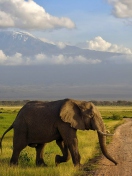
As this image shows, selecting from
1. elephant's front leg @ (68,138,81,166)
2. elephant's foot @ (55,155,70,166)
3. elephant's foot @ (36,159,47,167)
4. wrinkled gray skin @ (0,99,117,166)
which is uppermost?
wrinkled gray skin @ (0,99,117,166)

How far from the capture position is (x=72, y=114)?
593 inches

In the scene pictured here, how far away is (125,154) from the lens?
774 inches

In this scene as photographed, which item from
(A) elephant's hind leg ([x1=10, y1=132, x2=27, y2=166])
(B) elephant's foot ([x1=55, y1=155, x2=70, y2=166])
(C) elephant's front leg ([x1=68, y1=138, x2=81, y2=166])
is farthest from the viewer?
(B) elephant's foot ([x1=55, y1=155, x2=70, y2=166])

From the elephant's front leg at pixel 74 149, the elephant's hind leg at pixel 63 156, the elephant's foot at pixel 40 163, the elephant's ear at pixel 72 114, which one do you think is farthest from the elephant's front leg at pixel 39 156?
the elephant's ear at pixel 72 114

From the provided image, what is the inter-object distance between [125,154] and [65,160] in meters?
4.95

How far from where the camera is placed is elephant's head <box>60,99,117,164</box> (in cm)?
1484

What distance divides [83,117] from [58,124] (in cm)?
96

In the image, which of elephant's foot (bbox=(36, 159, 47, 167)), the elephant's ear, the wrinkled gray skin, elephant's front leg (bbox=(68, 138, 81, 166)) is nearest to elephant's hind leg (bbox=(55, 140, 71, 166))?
the wrinkled gray skin

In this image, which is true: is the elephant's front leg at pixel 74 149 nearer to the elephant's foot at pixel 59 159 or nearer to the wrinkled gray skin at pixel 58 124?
the wrinkled gray skin at pixel 58 124

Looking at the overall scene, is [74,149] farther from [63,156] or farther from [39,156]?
[39,156]

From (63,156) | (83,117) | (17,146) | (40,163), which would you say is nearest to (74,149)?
(63,156)

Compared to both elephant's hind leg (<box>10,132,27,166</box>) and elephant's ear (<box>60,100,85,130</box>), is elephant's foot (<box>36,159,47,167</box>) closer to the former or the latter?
elephant's hind leg (<box>10,132,27,166</box>)

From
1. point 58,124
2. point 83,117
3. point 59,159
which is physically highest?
point 83,117

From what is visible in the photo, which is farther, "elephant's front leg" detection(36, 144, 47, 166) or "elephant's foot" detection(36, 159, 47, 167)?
"elephant's front leg" detection(36, 144, 47, 166)
